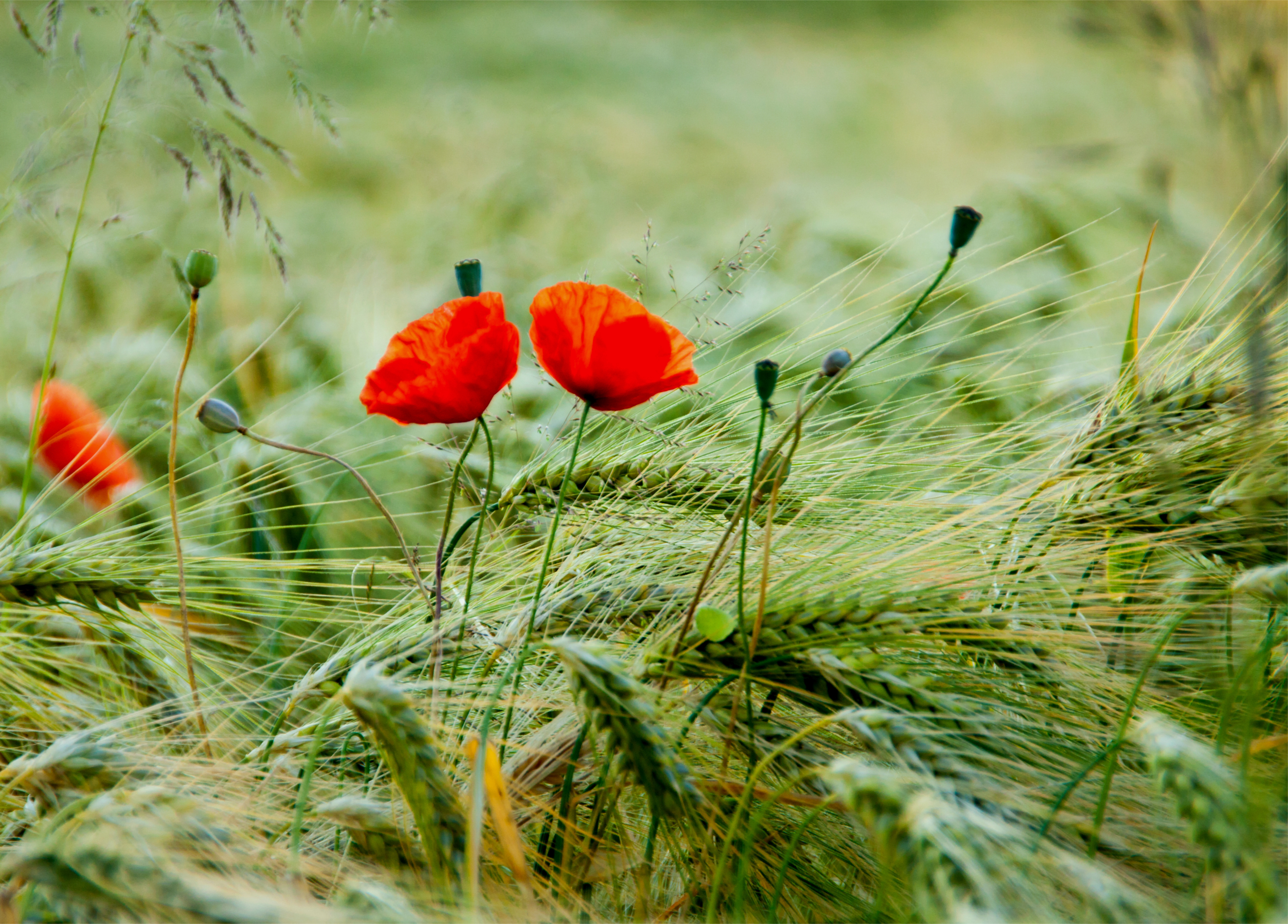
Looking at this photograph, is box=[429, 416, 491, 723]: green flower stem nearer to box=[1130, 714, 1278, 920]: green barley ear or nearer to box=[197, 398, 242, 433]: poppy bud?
box=[197, 398, 242, 433]: poppy bud

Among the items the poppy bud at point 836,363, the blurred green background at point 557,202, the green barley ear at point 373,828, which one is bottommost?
the green barley ear at point 373,828

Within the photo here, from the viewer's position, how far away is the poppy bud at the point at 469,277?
17.3 inches

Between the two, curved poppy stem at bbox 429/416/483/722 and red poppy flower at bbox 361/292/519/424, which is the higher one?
red poppy flower at bbox 361/292/519/424

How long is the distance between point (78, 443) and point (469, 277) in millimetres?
444

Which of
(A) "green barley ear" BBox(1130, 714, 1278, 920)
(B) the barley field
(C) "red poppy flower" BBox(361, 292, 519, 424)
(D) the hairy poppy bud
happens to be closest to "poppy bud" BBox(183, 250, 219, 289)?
(B) the barley field

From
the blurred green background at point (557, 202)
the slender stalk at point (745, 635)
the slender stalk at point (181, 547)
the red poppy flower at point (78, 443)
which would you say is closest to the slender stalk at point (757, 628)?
the slender stalk at point (745, 635)

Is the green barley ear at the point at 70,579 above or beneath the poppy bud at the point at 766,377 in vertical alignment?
beneath

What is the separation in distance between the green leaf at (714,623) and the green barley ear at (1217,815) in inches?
6.5

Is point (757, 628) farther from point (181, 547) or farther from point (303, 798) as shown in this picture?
point (181, 547)

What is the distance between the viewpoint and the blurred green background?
56 cm

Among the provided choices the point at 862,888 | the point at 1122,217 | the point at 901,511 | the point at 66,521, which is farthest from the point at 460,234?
the point at 862,888

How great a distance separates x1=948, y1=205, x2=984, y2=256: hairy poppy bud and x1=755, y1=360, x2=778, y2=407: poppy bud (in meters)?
0.09

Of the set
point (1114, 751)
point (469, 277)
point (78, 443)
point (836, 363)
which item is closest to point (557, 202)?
point (78, 443)

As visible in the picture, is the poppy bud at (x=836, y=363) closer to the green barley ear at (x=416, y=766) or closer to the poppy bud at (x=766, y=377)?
the poppy bud at (x=766, y=377)
